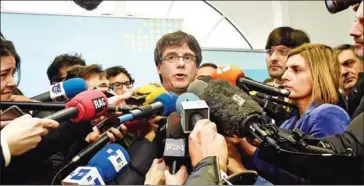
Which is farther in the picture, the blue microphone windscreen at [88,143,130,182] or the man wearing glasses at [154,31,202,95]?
the man wearing glasses at [154,31,202,95]

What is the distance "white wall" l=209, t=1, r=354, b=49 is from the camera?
→ 1.23 metres

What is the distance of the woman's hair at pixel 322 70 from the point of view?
0.95 meters

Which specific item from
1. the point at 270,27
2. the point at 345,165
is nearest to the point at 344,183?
the point at 345,165

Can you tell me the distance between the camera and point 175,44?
3.43 ft

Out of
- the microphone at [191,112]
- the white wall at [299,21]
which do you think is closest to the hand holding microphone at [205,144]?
the microphone at [191,112]

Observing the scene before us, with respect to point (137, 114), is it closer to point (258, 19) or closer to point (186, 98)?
point (186, 98)

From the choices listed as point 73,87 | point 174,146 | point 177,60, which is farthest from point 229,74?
point 73,87

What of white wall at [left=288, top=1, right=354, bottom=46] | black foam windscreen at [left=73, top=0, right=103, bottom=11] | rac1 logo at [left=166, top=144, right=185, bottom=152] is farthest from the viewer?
black foam windscreen at [left=73, top=0, right=103, bottom=11]

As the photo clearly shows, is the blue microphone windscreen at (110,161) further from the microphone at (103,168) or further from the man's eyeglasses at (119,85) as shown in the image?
the man's eyeglasses at (119,85)

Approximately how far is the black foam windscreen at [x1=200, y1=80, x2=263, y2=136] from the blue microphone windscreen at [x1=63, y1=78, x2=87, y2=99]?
276mm

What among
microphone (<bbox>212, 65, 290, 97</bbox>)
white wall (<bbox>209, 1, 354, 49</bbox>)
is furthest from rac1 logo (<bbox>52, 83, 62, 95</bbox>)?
white wall (<bbox>209, 1, 354, 49</bbox>)

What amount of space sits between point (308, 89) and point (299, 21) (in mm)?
380

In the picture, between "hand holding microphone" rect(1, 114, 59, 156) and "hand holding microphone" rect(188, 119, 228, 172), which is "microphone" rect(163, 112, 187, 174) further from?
"hand holding microphone" rect(1, 114, 59, 156)

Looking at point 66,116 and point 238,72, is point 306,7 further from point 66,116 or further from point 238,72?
point 66,116
